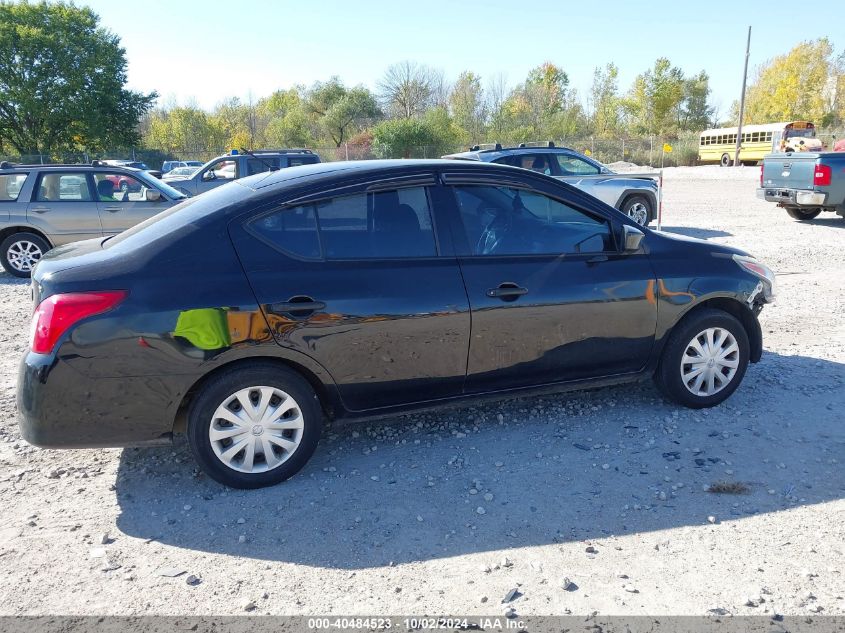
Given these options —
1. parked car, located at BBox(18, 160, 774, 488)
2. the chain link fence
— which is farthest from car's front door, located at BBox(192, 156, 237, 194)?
the chain link fence

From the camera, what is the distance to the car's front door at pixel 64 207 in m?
10.2

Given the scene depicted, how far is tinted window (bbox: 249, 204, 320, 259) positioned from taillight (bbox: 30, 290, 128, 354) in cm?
81

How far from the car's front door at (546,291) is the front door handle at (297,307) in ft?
3.05

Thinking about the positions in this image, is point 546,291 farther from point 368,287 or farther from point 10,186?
point 10,186

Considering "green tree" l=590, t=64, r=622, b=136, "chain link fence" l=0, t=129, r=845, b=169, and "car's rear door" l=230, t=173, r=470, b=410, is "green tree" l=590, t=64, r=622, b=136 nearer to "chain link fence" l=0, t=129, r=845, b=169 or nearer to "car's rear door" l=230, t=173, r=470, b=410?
"chain link fence" l=0, t=129, r=845, b=169

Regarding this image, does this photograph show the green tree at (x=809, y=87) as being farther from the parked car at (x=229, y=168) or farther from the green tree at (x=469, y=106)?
the parked car at (x=229, y=168)

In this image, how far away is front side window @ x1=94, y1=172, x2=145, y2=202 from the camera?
34.5 ft

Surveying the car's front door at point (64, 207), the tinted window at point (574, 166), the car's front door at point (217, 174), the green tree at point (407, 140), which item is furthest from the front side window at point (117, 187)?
the green tree at point (407, 140)

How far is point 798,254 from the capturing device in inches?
425

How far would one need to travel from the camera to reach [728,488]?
3.65 metres

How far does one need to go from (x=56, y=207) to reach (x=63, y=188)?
33cm

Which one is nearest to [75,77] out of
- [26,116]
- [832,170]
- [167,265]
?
[26,116]

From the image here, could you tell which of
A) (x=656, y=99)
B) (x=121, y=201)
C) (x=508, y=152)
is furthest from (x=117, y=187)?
(x=656, y=99)

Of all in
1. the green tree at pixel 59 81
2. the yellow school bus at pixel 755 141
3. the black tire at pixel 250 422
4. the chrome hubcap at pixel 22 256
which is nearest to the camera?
the black tire at pixel 250 422
